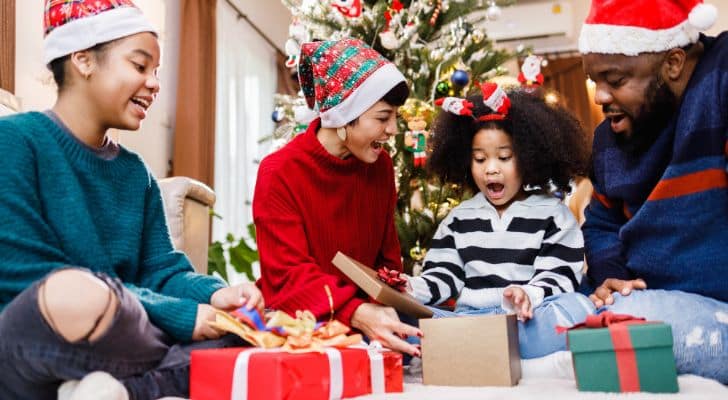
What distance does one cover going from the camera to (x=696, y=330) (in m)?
1.27

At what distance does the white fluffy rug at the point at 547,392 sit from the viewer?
3.48 feet

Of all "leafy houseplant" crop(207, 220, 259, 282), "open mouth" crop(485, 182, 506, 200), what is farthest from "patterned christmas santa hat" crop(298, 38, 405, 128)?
"leafy houseplant" crop(207, 220, 259, 282)

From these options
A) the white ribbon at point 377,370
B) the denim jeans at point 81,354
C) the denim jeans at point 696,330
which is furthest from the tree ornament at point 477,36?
the denim jeans at point 81,354

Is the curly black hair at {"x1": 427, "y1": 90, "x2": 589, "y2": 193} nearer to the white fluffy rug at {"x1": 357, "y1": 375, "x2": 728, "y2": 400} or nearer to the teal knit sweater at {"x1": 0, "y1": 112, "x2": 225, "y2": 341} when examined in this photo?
the white fluffy rug at {"x1": 357, "y1": 375, "x2": 728, "y2": 400}

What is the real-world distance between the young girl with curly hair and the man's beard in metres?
0.27

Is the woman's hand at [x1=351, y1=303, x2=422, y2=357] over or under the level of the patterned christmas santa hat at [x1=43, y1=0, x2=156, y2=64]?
under

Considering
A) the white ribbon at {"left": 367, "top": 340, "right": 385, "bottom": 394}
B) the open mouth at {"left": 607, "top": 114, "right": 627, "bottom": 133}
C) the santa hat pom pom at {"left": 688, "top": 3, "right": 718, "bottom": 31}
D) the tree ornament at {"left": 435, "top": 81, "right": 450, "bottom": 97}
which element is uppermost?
the tree ornament at {"left": 435, "top": 81, "right": 450, "bottom": 97}

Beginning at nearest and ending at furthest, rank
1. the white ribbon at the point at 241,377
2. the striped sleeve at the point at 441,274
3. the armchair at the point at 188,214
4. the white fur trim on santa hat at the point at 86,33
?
the white ribbon at the point at 241,377 → the white fur trim on santa hat at the point at 86,33 → the striped sleeve at the point at 441,274 → the armchair at the point at 188,214

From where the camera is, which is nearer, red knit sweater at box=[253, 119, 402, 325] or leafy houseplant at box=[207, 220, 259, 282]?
red knit sweater at box=[253, 119, 402, 325]

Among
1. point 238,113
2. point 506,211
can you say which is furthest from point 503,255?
point 238,113

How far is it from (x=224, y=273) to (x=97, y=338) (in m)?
2.20

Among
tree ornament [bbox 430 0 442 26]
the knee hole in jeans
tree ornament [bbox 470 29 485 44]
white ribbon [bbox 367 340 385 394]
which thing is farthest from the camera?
tree ornament [bbox 470 29 485 44]

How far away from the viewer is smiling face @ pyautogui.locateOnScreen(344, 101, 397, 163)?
1589 mm

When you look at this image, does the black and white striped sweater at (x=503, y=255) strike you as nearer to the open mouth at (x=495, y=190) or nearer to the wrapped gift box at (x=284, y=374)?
the open mouth at (x=495, y=190)
